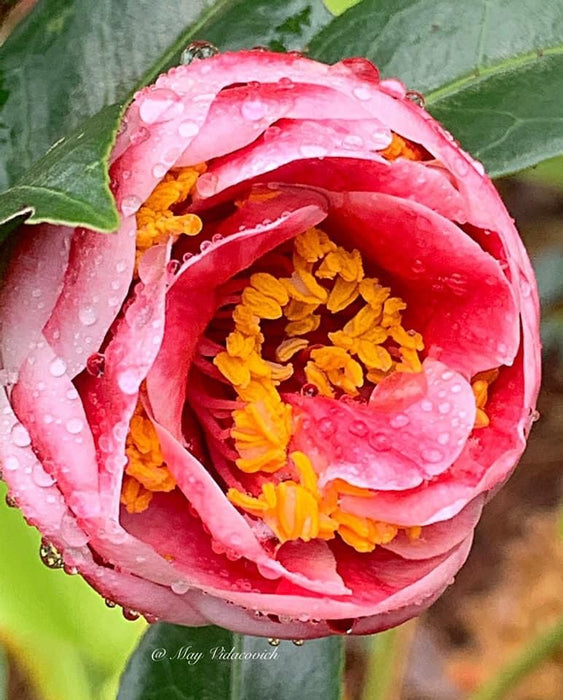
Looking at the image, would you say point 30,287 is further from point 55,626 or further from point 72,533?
point 55,626

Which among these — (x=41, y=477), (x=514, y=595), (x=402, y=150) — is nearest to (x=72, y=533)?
(x=41, y=477)

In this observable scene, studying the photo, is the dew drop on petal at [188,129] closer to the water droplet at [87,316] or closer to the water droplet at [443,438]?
the water droplet at [87,316]

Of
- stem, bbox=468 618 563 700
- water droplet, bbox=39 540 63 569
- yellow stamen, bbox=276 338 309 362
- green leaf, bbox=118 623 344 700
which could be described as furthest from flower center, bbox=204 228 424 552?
stem, bbox=468 618 563 700

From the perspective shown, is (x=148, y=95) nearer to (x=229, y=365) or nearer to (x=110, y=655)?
(x=229, y=365)

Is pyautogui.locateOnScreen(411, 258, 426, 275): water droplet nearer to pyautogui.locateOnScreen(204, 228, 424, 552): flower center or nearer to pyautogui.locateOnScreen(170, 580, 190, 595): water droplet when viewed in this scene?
pyautogui.locateOnScreen(204, 228, 424, 552): flower center

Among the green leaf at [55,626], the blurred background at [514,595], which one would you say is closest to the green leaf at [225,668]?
the green leaf at [55,626]

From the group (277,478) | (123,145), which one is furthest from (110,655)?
(123,145)
